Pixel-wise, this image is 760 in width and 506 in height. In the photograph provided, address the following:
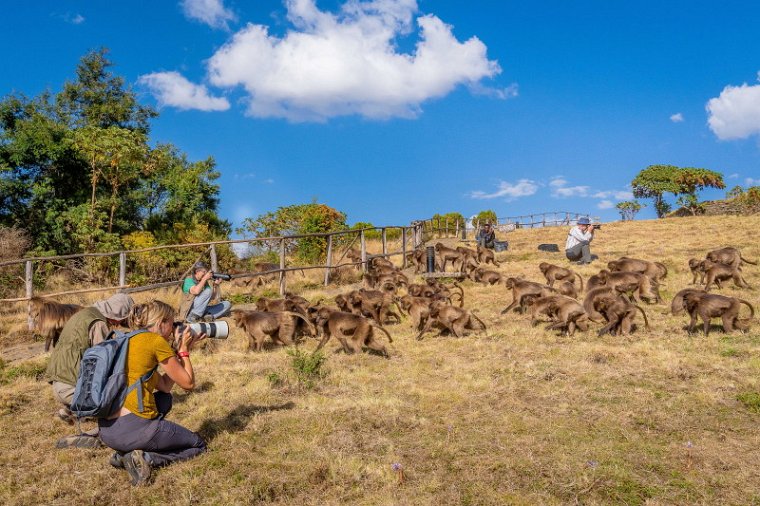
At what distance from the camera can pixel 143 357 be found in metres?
5.18

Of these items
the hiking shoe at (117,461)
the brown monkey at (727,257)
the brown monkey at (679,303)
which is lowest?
the hiking shoe at (117,461)

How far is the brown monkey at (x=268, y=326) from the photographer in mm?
10727

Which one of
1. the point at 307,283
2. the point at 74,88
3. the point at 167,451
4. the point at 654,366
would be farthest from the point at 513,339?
the point at 74,88

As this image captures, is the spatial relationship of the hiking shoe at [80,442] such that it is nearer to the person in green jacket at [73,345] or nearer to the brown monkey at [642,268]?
the person in green jacket at [73,345]

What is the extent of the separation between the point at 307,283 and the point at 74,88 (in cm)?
2154

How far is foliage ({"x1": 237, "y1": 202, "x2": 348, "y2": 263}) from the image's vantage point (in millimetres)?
25641

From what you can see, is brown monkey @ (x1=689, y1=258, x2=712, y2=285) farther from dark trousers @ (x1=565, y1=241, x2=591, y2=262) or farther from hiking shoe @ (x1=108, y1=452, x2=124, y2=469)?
hiking shoe @ (x1=108, y1=452, x2=124, y2=469)

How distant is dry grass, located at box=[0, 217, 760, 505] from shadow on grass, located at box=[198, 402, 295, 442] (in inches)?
1.1

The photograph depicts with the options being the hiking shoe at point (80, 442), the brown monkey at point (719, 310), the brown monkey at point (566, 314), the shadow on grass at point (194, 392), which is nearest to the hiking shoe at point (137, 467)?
the hiking shoe at point (80, 442)

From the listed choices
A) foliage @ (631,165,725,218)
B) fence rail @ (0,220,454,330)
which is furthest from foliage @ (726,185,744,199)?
fence rail @ (0,220,454,330)

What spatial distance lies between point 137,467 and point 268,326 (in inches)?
213

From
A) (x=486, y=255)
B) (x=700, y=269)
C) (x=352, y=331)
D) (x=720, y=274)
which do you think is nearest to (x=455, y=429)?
(x=352, y=331)

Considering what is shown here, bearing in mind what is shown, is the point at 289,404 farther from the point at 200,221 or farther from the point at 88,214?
the point at 200,221

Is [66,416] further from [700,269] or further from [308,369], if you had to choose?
[700,269]
